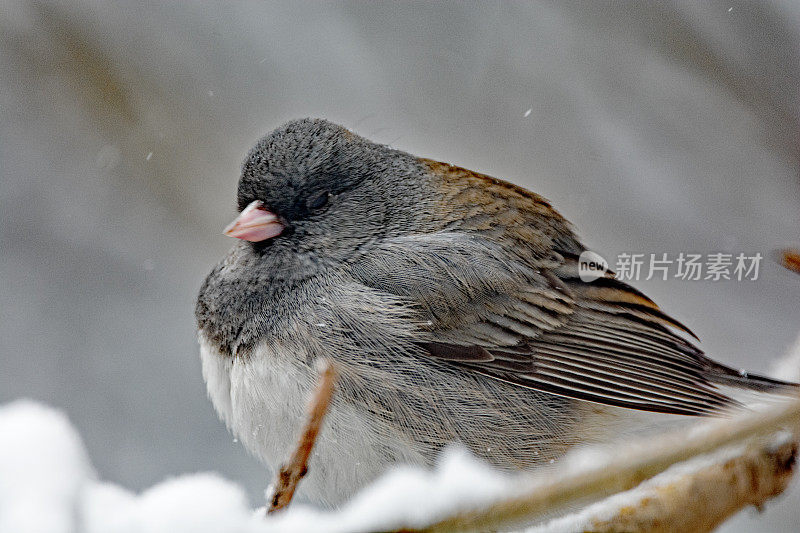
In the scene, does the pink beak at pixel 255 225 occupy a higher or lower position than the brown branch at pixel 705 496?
higher

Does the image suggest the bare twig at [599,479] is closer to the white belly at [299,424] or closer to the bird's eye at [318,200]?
the white belly at [299,424]

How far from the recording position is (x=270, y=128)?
219 cm

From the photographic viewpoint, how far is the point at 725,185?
7.45 ft

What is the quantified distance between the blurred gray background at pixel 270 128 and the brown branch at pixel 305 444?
1.36 m

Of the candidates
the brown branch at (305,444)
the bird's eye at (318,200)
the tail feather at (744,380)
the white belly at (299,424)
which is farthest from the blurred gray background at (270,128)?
Answer: the brown branch at (305,444)

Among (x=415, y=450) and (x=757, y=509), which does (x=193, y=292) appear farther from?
(x=757, y=509)

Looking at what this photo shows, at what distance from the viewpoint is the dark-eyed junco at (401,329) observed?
57.5 inches

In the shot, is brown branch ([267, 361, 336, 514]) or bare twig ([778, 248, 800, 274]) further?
bare twig ([778, 248, 800, 274])

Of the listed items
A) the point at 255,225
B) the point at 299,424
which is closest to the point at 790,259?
the point at 299,424

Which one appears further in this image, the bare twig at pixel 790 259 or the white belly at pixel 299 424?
the white belly at pixel 299 424

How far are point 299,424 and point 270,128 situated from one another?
1027 mm

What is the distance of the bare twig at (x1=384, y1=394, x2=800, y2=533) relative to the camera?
0.93 meters

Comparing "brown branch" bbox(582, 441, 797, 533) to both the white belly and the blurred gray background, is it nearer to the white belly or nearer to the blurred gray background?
the white belly

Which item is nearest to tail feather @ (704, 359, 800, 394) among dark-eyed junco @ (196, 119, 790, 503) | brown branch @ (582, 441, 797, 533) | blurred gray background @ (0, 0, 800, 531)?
dark-eyed junco @ (196, 119, 790, 503)
